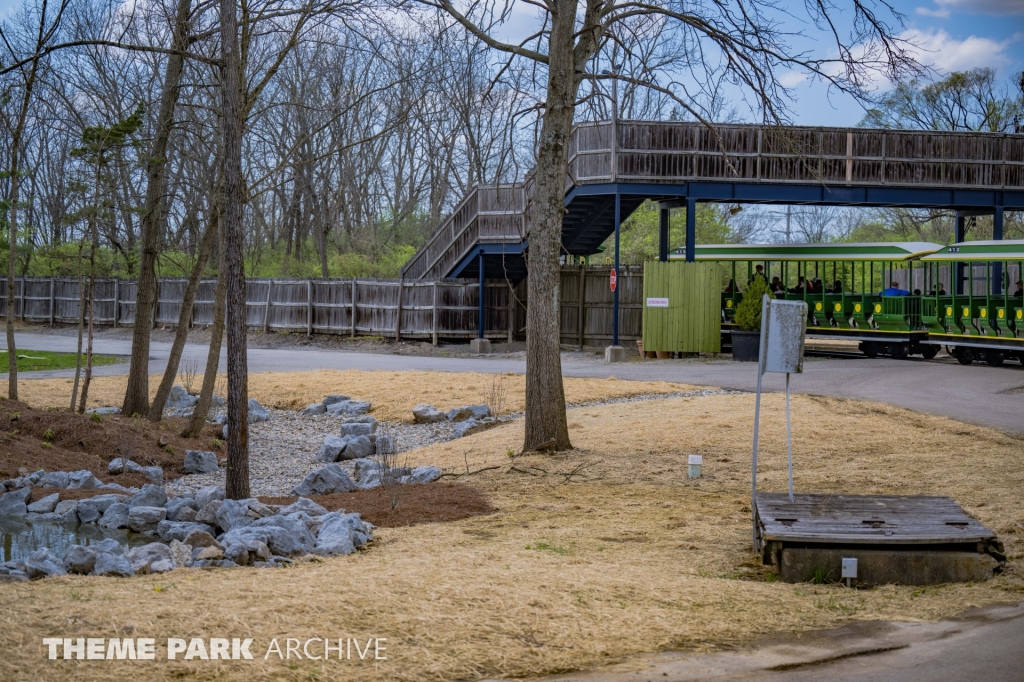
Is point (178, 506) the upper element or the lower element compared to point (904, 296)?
lower

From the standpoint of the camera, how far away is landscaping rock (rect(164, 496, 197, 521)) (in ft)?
31.9

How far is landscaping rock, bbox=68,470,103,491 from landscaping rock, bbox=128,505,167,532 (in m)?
2.46

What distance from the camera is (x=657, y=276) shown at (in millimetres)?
29578

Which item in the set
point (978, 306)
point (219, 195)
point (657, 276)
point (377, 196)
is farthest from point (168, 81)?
point (377, 196)

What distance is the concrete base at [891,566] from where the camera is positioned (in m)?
7.05

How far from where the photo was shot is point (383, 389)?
21.9m

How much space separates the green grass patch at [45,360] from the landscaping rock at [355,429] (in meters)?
10.9

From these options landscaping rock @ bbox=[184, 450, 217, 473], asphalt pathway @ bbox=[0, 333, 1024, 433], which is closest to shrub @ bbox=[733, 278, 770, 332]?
asphalt pathway @ bbox=[0, 333, 1024, 433]

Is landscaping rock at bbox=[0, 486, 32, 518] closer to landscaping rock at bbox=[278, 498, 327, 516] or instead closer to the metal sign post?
landscaping rock at bbox=[278, 498, 327, 516]

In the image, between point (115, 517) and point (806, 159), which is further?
point (806, 159)

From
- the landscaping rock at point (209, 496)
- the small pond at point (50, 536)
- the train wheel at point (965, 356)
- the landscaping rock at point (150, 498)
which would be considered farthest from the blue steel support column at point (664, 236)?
the small pond at point (50, 536)

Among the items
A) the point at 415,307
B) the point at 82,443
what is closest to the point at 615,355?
the point at 415,307

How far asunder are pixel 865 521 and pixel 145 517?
21.4ft

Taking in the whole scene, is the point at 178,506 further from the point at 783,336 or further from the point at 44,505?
the point at 783,336
